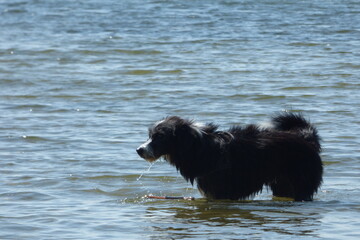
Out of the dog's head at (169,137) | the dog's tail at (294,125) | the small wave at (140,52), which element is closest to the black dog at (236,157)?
the dog's head at (169,137)

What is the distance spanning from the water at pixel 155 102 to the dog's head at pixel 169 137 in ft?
1.53

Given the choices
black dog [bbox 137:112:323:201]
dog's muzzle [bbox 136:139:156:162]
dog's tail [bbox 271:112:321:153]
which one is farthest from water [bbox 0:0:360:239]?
dog's tail [bbox 271:112:321:153]

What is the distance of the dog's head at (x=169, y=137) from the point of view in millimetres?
7039

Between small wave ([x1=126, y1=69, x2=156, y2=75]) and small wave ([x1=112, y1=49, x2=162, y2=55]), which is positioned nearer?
small wave ([x1=126, y1=69, x2=156, y2=75])

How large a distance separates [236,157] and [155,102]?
196 inches

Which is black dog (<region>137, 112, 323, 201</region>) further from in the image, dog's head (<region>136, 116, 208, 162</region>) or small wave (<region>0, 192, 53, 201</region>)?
small wave (<region>0, 192, 53, 201</region>)

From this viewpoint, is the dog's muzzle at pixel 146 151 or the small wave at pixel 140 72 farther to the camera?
the small wave at pixel 140 72

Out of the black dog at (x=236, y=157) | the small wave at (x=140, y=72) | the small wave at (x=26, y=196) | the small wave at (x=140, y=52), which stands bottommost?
the small wave at (x=140, y=72)

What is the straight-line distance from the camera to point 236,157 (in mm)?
7180

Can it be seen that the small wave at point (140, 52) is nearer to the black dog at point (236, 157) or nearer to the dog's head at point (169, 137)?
the black dog at point (236, 157)

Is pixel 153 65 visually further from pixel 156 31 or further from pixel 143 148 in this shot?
pixel 143 148

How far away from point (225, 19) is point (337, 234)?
1600 cm

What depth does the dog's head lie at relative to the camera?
7039mm

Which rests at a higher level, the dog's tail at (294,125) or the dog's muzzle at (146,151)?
the dog's tail at (294,125)
